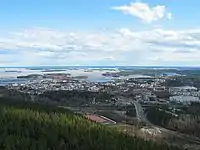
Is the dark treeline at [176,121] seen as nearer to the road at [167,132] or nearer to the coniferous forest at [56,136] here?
→ the road at [167,132]

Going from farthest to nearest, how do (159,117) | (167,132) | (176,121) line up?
1. (159,117)
2. (176,121)
3. (167,132)

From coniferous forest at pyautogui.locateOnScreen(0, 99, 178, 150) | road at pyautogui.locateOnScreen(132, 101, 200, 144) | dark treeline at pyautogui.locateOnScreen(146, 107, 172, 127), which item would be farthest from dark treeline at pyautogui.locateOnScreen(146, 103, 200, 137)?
coniferous forest at pyautogui.locateOnScreen(0, 99, 178, 150)

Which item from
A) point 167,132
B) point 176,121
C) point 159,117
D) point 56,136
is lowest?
point 159,117

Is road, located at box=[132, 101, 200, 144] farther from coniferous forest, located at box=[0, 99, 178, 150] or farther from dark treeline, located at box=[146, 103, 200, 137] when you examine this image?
coniferous forest, located at box=[0, 99, 178, 150]

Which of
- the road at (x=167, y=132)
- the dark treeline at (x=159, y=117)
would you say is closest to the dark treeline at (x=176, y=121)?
the dark treeline at (x=159, y=117)

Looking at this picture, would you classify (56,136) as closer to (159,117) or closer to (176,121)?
(176,121)

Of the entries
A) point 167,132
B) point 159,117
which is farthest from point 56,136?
point 159,117

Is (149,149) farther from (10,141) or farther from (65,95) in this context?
(65,95)

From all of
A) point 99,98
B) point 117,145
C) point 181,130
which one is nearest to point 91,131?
Result: point 117,145
